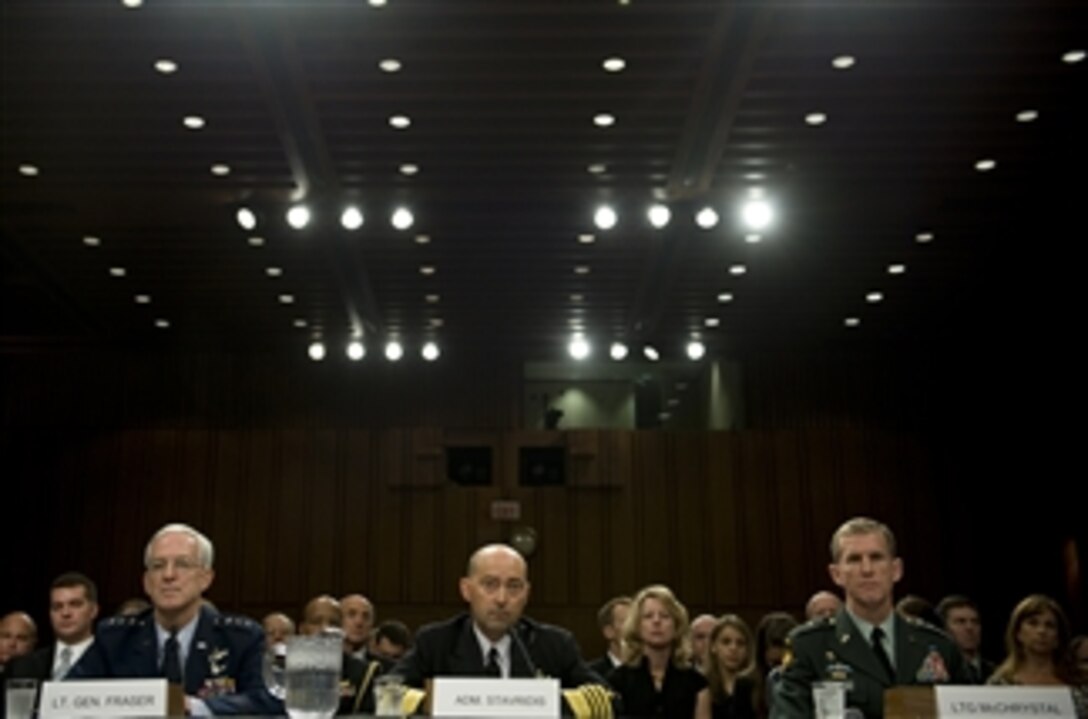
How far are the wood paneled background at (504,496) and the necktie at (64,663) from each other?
7.28 meters

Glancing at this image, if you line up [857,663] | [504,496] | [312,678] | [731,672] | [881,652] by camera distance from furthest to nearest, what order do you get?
1. [504,496]
2. [731,672]
3. [881,652]
4. [857,663]
5. [312,678]

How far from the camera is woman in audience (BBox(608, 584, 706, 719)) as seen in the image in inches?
253

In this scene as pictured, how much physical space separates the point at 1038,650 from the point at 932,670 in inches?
113

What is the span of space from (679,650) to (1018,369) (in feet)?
28.4

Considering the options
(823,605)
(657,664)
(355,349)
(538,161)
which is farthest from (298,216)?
(823,605)

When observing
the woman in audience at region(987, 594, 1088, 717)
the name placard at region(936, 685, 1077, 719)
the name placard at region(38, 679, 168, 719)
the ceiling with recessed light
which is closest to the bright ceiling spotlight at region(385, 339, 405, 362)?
the ceiling with recessed light

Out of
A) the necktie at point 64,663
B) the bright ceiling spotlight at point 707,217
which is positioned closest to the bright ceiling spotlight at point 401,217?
the bright ceiling spotlight at point 707,217

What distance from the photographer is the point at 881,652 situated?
12.8 ft

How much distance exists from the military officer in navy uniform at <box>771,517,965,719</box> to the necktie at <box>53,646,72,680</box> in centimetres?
414

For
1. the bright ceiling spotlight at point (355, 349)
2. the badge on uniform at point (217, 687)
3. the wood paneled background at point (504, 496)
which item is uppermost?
the bright ceiling spotlight at point (355, 349)

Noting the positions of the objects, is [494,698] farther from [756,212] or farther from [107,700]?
[756,212]

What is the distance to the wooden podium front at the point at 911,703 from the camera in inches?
116

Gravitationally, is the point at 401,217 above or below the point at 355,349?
above

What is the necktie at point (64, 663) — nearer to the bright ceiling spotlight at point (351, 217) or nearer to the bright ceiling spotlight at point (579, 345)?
the bright ceiling spotlight at point (351, 217)
